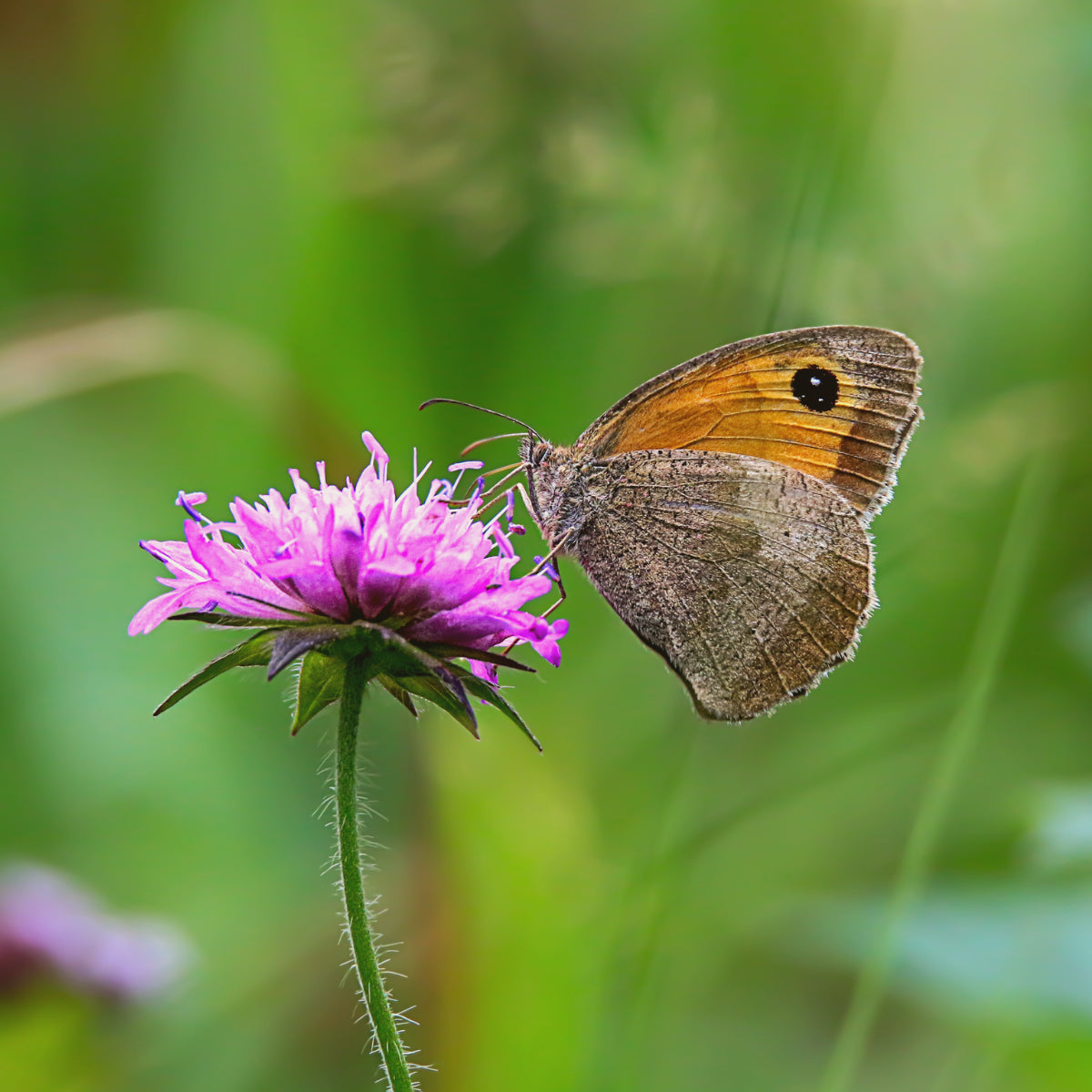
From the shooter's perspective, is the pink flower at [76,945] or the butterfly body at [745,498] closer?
the butterfly body at [745,498]

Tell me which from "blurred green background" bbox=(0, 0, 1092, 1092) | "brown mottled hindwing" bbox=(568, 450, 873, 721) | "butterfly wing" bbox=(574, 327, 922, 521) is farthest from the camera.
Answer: "blurred green background" bbox=(0, 0, 1092, 1092)

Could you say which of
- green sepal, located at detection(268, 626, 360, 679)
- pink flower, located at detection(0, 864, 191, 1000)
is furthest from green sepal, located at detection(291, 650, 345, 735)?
pink flower, located at detection(0, 864, 191, 1000)

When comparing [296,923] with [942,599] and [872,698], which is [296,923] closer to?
[872,698]

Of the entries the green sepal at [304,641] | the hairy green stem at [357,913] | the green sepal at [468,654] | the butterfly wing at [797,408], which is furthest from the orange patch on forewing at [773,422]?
the hairy green stem at [357,913]

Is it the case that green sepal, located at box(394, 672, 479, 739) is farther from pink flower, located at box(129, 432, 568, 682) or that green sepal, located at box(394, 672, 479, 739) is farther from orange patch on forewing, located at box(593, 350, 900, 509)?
orange patch on forewing, located at box(593, 350, 900, 509)

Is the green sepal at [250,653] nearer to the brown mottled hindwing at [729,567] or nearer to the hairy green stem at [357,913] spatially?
the hairy green stem at [357,913]

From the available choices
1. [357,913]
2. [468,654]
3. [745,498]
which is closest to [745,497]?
[745,498]

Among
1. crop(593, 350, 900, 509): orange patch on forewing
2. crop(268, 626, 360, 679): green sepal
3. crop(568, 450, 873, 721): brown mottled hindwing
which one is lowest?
crop(268, 626, 360, 679): green sepal
